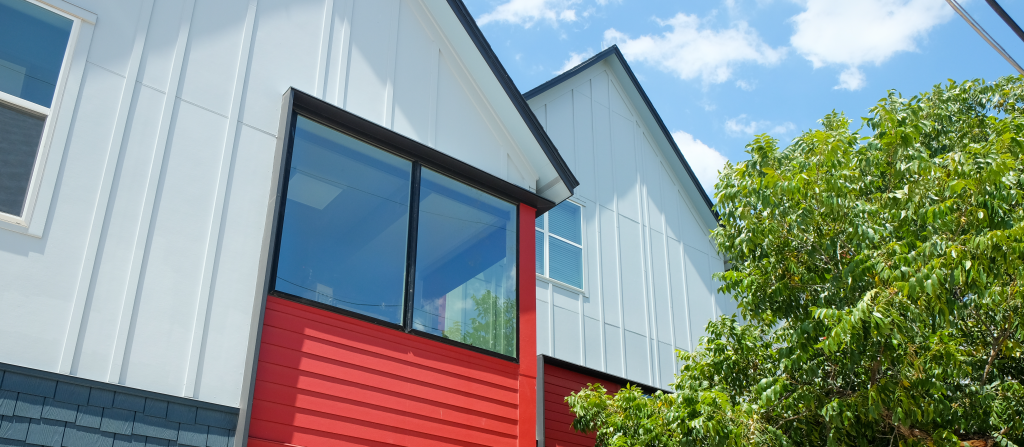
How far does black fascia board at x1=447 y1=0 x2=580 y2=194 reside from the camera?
30.9ft

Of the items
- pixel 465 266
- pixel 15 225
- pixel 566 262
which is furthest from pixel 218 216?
pixel 566 262

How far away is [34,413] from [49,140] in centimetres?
211

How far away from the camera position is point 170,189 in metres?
6.79

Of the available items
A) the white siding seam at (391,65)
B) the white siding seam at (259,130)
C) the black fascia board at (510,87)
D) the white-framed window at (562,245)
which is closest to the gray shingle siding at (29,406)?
the white siding seam at (259,130)

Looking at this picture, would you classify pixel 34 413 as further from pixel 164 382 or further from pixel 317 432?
pixel 317 432

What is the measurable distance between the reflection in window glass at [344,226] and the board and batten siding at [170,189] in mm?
324

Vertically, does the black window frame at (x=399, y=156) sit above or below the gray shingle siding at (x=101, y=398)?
above

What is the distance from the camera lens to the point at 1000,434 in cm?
810

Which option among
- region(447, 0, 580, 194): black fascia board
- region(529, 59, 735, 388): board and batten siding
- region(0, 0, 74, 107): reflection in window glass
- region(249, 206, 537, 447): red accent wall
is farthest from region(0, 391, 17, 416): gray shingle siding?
region(529, 59, 735, 388): board and batten siding

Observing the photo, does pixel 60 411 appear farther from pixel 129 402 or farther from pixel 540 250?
pixel 540 250

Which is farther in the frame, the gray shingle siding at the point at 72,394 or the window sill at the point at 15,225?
the window sill at the point at 15,225

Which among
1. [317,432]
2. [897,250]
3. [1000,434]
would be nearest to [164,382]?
[317,432]

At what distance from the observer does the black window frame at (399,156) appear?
24.0 ft

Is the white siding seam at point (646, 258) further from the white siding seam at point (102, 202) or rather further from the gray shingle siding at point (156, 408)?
the white siding seam at point (102, 202)
